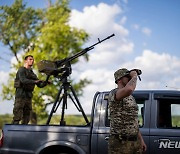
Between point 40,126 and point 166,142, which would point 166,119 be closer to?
point 166,142

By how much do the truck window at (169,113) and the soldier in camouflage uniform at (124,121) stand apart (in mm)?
1222

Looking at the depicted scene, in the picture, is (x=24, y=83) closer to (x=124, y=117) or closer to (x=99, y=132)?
(x=99, y=132)

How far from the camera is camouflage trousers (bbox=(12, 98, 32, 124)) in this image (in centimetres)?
690

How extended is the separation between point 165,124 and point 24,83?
9.70ft

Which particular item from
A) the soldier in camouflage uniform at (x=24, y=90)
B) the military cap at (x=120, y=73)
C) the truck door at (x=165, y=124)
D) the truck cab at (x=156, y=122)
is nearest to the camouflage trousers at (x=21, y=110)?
the soldier in camouflage uniform at (x=24, y=90)

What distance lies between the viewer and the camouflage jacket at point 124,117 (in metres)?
3.79

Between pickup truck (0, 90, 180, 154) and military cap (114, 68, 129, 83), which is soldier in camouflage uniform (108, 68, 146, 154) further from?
pickup truck (0, 90, 180, 154)

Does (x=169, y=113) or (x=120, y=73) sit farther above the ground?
(x=120, y=73)

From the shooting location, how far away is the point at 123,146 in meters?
3.81

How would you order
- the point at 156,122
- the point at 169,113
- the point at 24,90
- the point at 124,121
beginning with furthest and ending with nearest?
the point at 24,90 → the point at 169,113 → the point at 156,122 → the point at 124,121

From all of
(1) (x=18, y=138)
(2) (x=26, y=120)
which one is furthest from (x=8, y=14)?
(1) (x=18, y=138)

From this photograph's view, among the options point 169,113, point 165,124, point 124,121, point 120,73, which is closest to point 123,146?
point 124,121

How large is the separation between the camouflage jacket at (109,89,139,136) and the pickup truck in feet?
3.50

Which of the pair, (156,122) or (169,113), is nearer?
(156,122)
